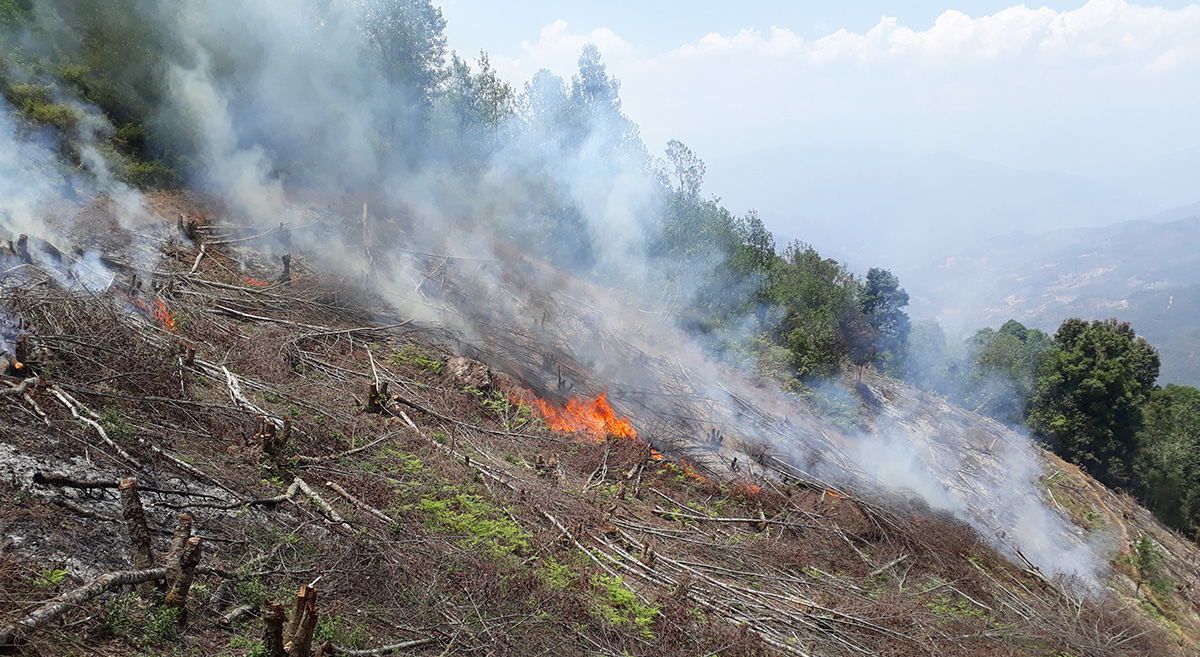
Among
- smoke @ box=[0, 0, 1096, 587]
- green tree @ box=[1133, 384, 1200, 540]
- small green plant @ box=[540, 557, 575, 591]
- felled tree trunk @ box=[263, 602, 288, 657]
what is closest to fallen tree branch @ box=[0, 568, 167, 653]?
felled tree trunk @ box=[263, 602, 288, 657]

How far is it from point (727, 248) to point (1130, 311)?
184m

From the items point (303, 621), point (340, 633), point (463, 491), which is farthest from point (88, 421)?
point (463, 491)

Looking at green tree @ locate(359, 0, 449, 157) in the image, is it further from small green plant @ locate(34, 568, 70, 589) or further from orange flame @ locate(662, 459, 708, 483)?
small green plant @ locate(34, 568, 70, 589)

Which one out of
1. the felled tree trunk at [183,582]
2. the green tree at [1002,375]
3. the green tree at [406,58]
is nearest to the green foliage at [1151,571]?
the green tree at [1002,375]

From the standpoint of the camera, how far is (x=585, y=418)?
44.8 ft

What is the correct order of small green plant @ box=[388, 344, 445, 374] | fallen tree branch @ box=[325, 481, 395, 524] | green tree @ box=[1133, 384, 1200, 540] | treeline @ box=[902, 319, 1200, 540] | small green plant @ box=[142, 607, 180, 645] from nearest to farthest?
small green plant @ box=[142, 607, 180, 645] → fallen tree branch @ box=[325, 481, 395, 524] → small green plant @ box=[388, 344, 445, 374] → green tree @ box=[1133, 384, 1200, 540] → treeline @ box=[902, 319, 1200, 540]

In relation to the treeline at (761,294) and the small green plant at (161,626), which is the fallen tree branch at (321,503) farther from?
the treeline at (761,294)

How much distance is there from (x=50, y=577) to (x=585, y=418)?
10112 millimetres

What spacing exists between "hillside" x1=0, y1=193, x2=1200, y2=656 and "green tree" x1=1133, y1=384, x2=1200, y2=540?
961cm

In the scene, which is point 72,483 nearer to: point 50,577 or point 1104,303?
point 50,577

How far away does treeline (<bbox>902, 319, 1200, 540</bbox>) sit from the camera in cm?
2541

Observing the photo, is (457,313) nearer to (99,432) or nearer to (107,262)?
(107,262)

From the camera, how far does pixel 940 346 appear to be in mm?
36000

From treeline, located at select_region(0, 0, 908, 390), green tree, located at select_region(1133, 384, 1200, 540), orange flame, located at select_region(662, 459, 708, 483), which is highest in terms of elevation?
treeline, located at select_region(0, 0, 908, 390)
